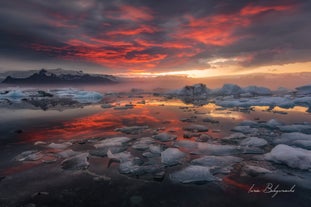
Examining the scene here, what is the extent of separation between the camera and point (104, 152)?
7.99 m

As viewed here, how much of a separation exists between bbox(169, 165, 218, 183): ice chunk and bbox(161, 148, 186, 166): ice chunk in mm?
789

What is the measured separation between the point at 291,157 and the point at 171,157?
388cm

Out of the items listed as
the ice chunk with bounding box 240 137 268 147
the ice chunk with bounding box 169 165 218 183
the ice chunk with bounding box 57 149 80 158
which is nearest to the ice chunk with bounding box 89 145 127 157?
the ice chunk with bounding box 57 149 80 158

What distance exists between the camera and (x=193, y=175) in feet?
19.8

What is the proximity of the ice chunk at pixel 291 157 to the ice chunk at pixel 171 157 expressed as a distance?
2.98 metres

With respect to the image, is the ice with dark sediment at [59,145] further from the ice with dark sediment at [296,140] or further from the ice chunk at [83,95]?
the ice chunk at [83,95]

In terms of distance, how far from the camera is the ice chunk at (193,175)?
593 cm

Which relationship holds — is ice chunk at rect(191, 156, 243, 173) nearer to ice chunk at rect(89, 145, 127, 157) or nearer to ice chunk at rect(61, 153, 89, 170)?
ice chunk at rect(89, 145, 127, 157)

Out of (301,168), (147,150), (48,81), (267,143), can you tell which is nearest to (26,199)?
(147,150)

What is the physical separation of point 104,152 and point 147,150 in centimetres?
167

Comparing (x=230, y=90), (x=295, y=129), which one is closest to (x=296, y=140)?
(x=295, y=129)

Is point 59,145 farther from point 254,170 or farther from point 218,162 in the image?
point 254,170

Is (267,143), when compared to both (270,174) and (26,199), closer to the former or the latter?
(270,174)

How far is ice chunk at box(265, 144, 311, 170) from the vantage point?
21.4ft
